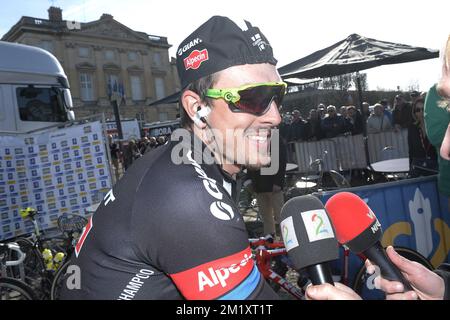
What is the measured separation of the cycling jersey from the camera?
1.11m

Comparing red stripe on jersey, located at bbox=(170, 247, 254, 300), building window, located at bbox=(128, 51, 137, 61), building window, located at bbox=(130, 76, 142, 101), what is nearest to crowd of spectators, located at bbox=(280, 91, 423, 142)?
red stripe on jersey, located at bbox=(170, 247, 254, 300)

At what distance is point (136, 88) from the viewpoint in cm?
6016

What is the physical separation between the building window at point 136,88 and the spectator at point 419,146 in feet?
189

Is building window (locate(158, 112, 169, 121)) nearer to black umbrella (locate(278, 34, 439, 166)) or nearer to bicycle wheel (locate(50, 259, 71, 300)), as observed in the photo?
black umbrella (locate(278, 34, 439, 166))

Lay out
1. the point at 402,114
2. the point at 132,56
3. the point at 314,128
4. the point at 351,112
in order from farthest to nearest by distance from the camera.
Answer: the point at 132,56 < the point at 314,128 < the point at 351,112 < the point at 402,114

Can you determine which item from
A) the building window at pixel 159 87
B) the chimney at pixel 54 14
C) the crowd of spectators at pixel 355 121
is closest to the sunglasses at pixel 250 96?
the crowd of spectators at pixel 355 121

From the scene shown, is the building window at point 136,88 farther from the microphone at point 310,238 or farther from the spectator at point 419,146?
the microphone at point 310,238

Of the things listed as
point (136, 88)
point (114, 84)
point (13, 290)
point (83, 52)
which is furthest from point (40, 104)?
point (136, 88)

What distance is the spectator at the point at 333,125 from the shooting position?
1031 centimetres

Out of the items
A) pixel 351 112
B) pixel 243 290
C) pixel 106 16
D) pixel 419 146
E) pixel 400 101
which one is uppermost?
pixel 106 16

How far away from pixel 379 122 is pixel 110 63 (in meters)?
52.9

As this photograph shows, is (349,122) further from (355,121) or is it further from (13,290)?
(13,290)

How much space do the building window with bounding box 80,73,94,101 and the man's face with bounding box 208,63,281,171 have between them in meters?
57.0

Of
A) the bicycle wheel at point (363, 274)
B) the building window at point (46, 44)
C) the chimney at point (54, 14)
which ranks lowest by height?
the bicycle wheel at point (363, 274)
